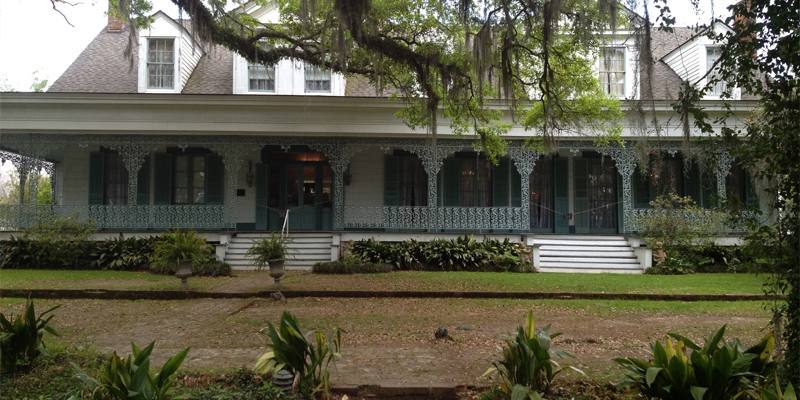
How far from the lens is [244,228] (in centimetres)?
1692

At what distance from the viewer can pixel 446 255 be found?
1462cm

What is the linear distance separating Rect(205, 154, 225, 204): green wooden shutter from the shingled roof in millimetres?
2391

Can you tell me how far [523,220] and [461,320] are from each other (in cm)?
816

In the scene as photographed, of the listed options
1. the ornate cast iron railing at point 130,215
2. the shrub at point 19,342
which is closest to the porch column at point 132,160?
the ornate cast iron railing at point 130,215

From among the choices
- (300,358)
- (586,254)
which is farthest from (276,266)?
(586,254)

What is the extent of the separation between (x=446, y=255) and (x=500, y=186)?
3.94 meters

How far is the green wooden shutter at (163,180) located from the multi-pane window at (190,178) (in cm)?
25

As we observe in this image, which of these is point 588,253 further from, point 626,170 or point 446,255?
point 446,255

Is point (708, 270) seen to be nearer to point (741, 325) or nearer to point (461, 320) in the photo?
point (741, 325)

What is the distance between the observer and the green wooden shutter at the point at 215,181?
16.9 m

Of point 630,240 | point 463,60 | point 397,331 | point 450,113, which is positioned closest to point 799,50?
point 397,331

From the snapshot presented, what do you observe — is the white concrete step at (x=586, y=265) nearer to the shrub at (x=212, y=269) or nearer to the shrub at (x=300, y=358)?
the shrub at (x=212, y=269)

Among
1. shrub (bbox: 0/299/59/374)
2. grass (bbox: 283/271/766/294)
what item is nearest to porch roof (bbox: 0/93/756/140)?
grass (bbox: 283/271/766/294)

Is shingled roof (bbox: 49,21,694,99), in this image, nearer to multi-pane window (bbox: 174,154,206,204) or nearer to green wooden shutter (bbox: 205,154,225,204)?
multi-pane window (bbox: 174,154,206,204)
